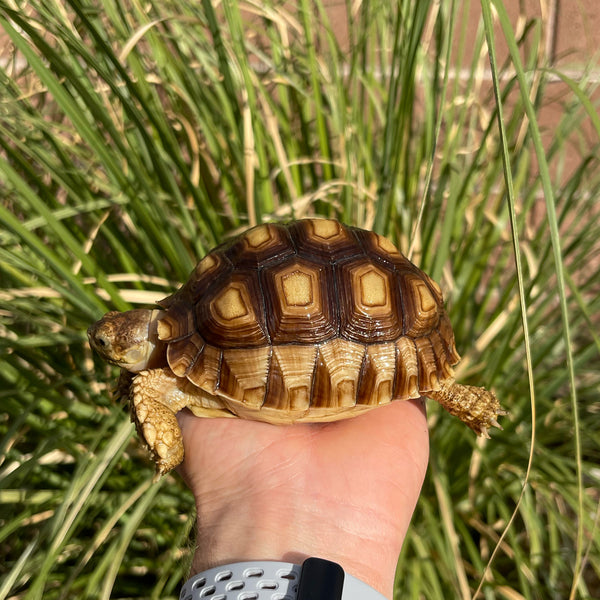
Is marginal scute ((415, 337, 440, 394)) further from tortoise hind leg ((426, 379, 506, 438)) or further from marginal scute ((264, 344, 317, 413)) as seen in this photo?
marginal scute ((264, 344, 317, 413))

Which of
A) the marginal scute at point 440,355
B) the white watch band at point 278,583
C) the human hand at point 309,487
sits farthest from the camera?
the marginal scute at point 440,355

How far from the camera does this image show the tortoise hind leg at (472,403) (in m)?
0.90

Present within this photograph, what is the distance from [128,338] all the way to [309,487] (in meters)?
0.35

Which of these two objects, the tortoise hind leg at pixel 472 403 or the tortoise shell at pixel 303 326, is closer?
the tortoise shell at pixel 303 326

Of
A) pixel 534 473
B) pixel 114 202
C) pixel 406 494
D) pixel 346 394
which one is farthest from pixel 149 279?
pixel 534 473

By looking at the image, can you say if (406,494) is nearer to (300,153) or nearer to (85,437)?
(85,437)

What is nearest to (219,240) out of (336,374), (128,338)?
(128,338)

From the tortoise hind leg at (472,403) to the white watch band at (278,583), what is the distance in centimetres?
33

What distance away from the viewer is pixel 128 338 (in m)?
0.86

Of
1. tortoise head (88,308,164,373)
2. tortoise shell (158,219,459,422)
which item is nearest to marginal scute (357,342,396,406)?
tortoise shell (158,219,459,422)

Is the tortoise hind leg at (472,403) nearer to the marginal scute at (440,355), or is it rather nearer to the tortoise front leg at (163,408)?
the marginal scute at (440,355)

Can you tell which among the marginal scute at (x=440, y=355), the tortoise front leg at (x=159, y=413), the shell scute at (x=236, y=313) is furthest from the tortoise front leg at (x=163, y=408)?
the marginal scute at (x=440, y=355)

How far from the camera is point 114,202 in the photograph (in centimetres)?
101

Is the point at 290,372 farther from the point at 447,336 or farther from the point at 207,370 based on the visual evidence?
the point at 447,336
